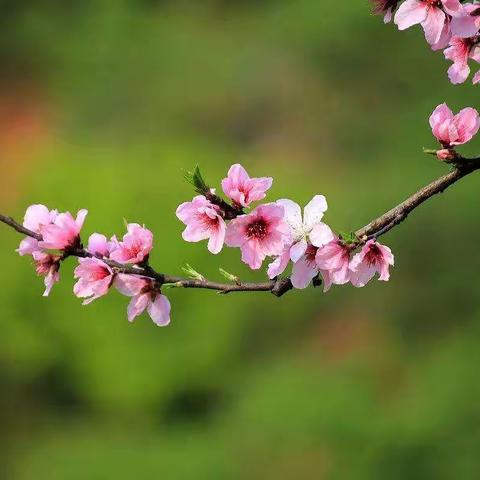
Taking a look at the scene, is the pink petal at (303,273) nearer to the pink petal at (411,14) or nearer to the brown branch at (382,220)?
the brown branch at (382,220)

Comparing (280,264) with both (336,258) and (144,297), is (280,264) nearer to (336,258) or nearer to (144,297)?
(336,258)

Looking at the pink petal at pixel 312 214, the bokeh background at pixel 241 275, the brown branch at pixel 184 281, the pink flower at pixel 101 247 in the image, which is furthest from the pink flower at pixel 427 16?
the bokeh background at pixel 241 275

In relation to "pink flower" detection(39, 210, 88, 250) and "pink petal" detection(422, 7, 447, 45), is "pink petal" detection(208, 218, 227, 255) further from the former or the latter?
"pink petal" detection(422, 7, 447, 45)

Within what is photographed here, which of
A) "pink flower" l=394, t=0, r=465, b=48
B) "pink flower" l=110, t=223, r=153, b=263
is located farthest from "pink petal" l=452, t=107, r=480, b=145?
"pink flower" l=110, t=223, r=153, b=263

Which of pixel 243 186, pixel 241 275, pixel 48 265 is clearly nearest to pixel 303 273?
pixel 243 186

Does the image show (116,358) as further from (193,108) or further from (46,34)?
(46,34)
